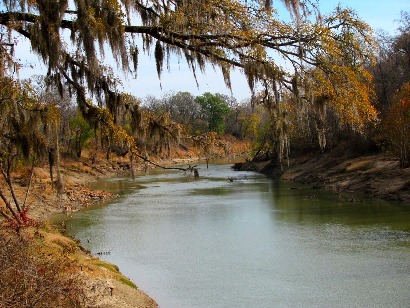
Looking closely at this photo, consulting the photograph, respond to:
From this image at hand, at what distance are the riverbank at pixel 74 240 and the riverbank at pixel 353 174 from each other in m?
8.26

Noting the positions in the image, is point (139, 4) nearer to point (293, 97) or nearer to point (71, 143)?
point (293, 97)

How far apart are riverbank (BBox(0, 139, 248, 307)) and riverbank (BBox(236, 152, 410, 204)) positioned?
826 cm

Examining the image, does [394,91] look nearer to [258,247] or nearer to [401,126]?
[401,126]

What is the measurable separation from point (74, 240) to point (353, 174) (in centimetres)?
1689

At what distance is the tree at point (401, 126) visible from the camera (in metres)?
22.6

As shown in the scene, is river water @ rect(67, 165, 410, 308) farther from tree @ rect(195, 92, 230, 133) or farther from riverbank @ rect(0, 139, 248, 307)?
tree @ rect(195, 92, 230, 133)

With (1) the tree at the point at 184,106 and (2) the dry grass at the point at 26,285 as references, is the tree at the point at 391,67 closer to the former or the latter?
(2) the dry grass at the point at 26,285

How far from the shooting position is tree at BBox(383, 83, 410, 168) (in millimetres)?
22578

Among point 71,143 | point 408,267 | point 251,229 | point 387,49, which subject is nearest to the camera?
point 408,267

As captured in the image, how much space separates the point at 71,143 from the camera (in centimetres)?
3956

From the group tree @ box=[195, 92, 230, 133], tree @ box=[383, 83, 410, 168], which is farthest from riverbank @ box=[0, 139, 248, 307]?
tree @ box=[195, 92, 230, 133]

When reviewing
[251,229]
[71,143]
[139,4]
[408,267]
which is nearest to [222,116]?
[71,143]

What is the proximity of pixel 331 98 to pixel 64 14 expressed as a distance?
11.1 feet

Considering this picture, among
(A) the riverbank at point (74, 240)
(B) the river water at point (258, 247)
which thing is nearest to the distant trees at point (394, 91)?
(B) the river water at point (258, 247)
